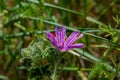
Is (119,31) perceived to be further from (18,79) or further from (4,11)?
(18,79)

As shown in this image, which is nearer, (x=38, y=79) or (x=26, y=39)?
(x=38, y=79)

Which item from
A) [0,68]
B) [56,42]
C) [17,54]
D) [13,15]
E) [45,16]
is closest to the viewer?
[56,42]

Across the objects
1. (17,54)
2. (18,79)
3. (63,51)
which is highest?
(63,51)

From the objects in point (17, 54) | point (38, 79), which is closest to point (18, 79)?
point (17, 54)

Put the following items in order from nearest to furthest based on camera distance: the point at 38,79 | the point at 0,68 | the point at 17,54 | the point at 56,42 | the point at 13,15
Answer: the point at 56,42, the point at 38,79, the point at 13,15, the point at 17,54, the point at 0,68

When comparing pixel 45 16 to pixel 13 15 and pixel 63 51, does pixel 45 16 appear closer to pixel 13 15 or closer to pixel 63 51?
pixel 13 15

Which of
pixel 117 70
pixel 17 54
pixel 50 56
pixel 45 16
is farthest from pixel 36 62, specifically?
pixel 17 54

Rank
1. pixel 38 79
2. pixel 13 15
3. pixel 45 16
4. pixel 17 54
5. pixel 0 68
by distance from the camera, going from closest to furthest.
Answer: pixel 38 79 < pixel 45 16 < pixel 13 15 < pixel 17 54 < pixel 0 68

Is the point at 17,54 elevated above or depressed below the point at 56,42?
below

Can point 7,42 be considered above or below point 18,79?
above
